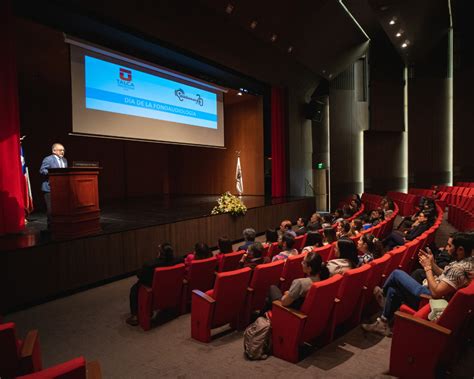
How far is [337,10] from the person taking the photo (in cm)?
793

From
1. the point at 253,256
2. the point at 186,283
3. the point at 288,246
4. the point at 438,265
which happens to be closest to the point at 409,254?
the point at 438,265

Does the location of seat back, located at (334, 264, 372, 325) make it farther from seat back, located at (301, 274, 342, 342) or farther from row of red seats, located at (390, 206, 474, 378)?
row of red seats, located at (390, 206, 474, 378)

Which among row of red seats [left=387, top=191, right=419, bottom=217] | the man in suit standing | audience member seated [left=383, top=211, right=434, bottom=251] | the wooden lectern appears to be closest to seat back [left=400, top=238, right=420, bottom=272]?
audience member seated [left=383, top=211, right=434, bottom=251]

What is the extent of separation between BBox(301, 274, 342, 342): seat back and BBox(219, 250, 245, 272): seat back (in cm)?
132

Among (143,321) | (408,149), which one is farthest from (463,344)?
(408,149)

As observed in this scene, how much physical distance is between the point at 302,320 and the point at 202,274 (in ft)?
4.62

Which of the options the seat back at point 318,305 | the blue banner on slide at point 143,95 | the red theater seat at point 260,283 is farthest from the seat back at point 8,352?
the blue banner on slide at point 143,95

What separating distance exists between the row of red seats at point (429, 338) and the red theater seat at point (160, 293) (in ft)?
5.92

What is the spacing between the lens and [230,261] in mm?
3520

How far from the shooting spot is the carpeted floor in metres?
2.12

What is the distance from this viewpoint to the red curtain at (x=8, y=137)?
3938 mm

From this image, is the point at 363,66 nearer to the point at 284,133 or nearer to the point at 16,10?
the point at 284,133

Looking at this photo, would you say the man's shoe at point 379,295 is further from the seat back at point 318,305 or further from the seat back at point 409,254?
the seat back at point 318,305

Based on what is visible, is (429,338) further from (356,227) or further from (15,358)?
(356,227)
